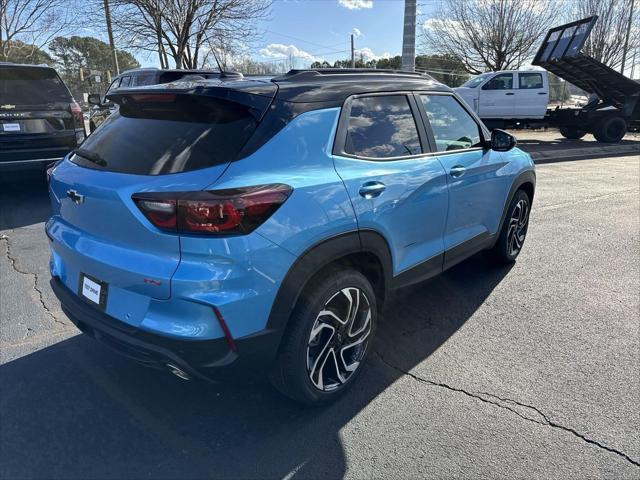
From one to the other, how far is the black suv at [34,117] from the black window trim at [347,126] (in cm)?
559

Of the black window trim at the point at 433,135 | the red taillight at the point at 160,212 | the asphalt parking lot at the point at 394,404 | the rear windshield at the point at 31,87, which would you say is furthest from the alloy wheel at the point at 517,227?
the rear windshield at the point at 31,87

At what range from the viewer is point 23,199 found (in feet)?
23.2

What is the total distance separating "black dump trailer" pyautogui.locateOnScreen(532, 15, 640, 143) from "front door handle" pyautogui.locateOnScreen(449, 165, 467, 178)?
13.8m

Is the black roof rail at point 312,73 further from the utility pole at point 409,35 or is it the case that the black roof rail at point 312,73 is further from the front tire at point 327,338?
the utility pole at point 409,35

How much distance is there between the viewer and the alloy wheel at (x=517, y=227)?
4.53 m

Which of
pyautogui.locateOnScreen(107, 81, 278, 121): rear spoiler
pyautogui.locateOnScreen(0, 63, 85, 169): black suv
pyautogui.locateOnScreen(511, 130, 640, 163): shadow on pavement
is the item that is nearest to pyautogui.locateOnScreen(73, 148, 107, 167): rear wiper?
pyautogui.locateOnScreen(107, 81, 278, 121): rear spoiler

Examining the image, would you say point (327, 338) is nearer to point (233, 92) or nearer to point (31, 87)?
point (233, 92)

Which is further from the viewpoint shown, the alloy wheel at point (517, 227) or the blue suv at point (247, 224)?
the alloy wheel at point (517, 227)

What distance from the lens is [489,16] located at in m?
27.5

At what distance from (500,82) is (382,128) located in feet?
48.5

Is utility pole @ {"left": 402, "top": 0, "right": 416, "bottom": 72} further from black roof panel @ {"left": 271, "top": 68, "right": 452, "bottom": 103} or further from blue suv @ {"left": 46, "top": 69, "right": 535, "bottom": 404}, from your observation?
blue suv @ {"left": 46, "top": 69, "right": 535, "bottom": 404}

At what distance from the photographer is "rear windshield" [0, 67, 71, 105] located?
252 inches

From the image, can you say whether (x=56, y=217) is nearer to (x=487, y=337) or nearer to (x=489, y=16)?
(x=487, y=337)

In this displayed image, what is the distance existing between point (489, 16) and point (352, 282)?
30.1 m
